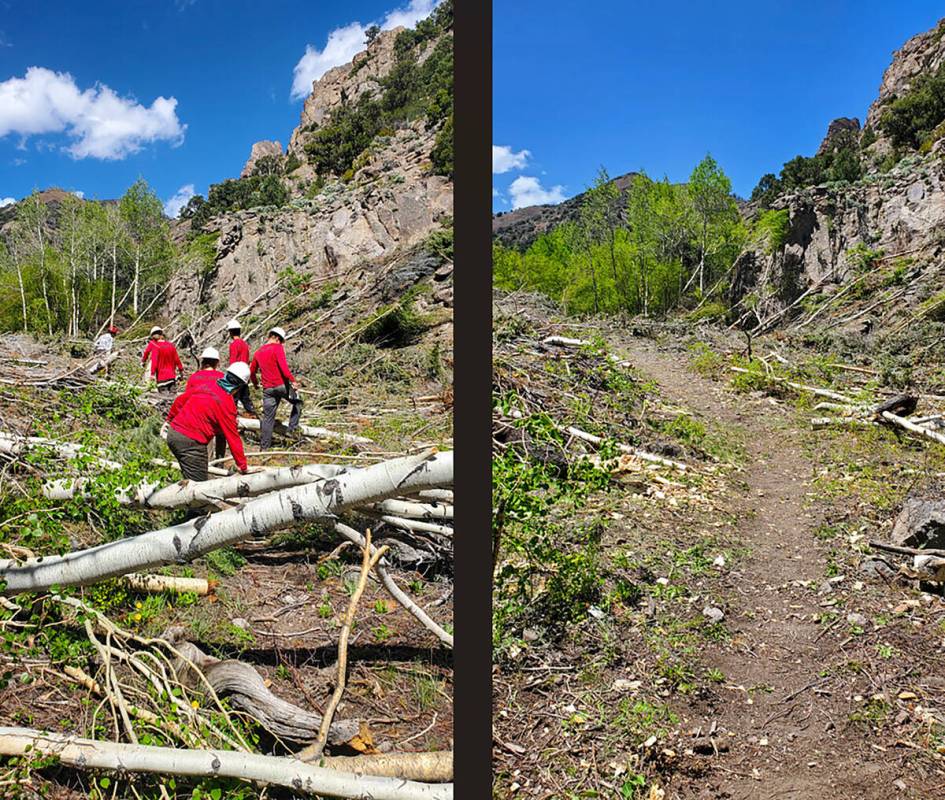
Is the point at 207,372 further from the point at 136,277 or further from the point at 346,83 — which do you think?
the point at 346,83

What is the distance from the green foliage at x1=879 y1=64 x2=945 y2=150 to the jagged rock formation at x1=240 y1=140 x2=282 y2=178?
6.32m

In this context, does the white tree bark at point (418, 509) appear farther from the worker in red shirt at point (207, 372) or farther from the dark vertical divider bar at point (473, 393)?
the dark vertical divider bar at point (473, 393)

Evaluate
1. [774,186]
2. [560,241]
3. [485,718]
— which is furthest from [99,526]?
[560,241]

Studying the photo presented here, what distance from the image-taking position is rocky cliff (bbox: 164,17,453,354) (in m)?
5.50

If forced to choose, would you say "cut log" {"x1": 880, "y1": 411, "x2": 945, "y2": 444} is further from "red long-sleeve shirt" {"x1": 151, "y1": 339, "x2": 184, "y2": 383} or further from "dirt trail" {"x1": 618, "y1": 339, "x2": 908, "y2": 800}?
"red long-sleeve shirt" {"x1": 151, "y1": 339, "x2": 184, "y2": 383}

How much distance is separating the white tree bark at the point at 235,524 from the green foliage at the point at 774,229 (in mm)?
3014

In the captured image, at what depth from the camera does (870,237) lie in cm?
305

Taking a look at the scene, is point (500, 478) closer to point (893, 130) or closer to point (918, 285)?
point (918, 285)

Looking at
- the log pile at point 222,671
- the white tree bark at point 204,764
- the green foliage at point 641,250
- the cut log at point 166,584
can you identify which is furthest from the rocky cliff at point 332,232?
the white tree bark at point 204,764

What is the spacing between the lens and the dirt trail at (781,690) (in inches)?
47.6

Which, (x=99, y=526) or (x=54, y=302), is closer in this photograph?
(x=99, y=526)

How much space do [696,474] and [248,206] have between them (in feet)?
21.1

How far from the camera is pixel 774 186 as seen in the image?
12.1 feet

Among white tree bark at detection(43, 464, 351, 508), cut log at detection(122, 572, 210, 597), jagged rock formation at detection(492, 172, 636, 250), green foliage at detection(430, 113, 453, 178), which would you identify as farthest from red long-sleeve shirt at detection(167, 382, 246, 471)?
jagged rock formation at detection(492, 172, 636, 250)
